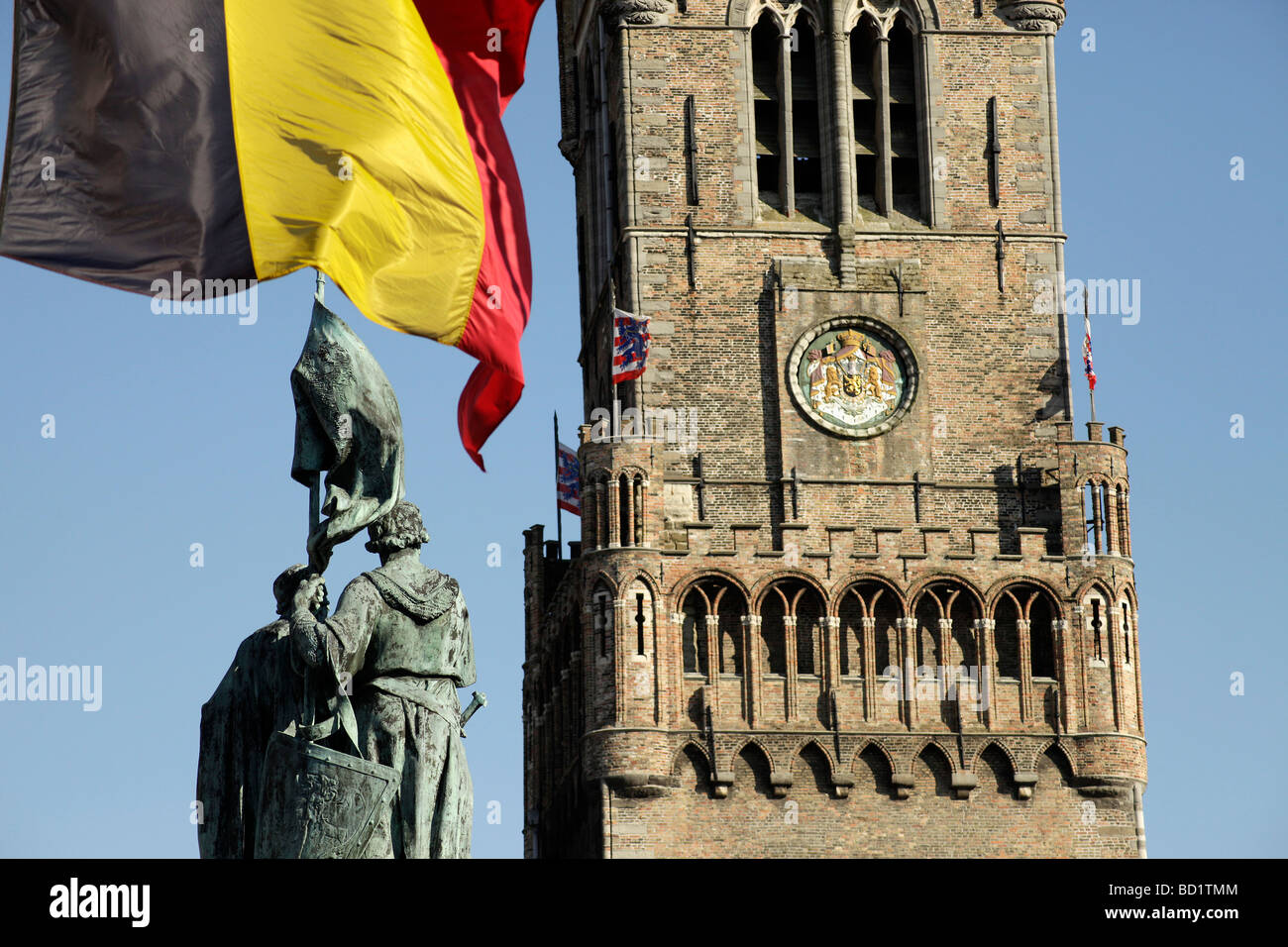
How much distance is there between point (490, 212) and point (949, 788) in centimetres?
4099

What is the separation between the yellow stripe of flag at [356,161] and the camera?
2364cm

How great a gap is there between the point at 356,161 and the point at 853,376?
44715 mm

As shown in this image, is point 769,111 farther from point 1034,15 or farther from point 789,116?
point 1034,15

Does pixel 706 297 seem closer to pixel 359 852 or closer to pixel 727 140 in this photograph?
pixel 727 140

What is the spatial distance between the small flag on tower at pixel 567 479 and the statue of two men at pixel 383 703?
48.0 m

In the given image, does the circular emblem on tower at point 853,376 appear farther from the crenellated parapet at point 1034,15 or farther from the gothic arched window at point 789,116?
the crenellated parapet at point 1034,15

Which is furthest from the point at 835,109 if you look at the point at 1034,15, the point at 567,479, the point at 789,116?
the point at 567,479

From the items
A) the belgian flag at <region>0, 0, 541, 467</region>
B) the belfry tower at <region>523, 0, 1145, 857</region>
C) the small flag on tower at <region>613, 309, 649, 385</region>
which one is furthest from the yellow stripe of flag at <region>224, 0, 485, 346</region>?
the small flag on tower at <region>613, 309, 649, 385</region>

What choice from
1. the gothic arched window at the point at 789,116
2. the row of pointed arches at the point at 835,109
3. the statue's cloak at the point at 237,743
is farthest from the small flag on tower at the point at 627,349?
the statue's cloak at the point at 237,743

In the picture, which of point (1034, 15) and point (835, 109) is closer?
point (835, 109)

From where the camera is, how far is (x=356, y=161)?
24234 millimetres

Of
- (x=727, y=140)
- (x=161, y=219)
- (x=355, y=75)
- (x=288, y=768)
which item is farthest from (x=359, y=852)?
(x=727, y=140)

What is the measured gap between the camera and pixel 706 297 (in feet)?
223

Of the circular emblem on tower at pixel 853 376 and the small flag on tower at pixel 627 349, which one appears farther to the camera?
the circular emblem on tower at pixel 853 376
